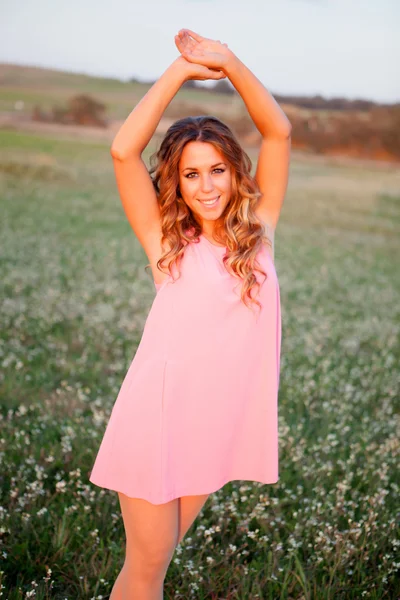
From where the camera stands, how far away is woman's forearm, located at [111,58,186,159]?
108 inches

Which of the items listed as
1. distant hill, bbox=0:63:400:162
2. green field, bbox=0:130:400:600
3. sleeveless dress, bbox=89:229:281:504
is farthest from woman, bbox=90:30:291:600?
distant hill, bbox=0:63:400:162

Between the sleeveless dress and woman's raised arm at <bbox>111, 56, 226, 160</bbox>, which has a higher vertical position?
woman's raised arm at <bbox>111, 56, 226, 160</bbox>

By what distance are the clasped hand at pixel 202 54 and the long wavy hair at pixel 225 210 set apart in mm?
215

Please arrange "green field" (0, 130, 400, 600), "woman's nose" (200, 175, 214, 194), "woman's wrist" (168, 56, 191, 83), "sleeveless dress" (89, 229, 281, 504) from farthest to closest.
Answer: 1. "green field" (0, 130, 400, 600)
2. "woman's nose" (200, 175, 214, 194)
3. "woman's wrist" (168, 56, 191, 83)
4. "sleeveless dress" (89, 229, 281, 504)

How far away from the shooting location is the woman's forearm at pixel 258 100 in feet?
9.43

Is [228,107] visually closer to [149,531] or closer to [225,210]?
[225,210]

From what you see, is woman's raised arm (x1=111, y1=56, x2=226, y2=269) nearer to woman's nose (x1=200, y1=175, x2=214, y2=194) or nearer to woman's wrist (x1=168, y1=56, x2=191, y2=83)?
woman's wrist (x1=168, y1=56, x2=191, y2=83)

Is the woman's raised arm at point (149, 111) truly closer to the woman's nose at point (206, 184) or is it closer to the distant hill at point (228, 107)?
the woman's nose at point (206, 184)

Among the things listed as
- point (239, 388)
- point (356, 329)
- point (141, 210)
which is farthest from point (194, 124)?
point (356, 329)

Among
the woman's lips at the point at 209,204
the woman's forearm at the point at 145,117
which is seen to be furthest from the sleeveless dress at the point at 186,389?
the woman's forearm at the point at 145,117

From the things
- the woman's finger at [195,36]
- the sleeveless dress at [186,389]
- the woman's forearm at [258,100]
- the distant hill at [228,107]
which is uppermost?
the distant hill at [228,107]

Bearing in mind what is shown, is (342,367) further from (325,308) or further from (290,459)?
(325,308)

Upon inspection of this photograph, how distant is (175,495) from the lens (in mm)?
2713

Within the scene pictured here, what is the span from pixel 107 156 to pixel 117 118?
6.02ft
